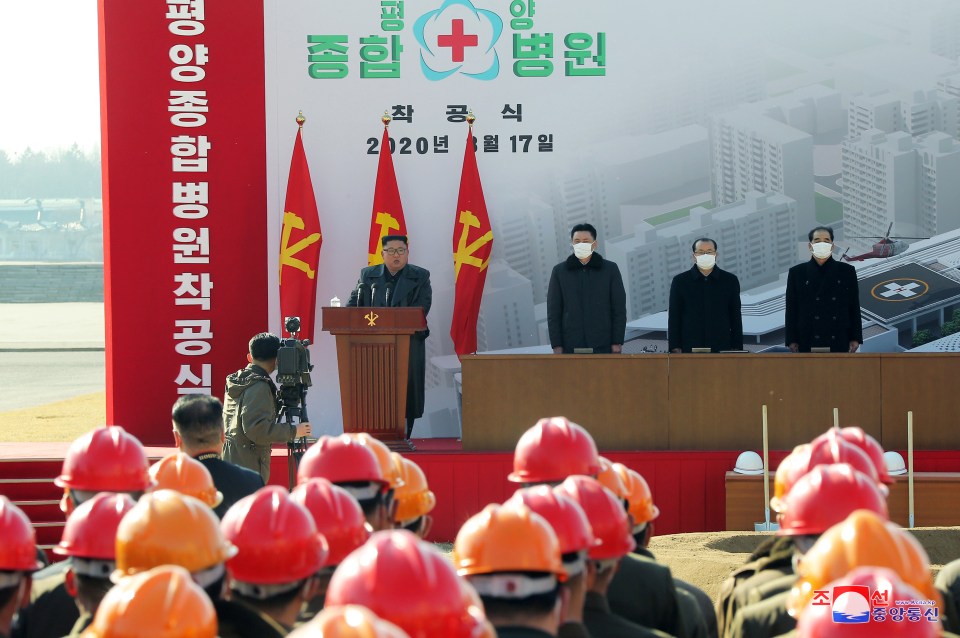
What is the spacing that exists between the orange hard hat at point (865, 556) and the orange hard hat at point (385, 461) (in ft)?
5.24

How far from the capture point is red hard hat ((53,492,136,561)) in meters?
2.97

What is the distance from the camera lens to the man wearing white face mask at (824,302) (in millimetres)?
8422

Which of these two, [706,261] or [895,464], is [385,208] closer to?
[706,261]

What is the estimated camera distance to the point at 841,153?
10.0 metres

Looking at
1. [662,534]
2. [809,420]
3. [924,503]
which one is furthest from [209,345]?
[924,503]

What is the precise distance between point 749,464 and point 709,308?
42.0 inches

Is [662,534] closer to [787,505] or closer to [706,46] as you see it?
[706,46]

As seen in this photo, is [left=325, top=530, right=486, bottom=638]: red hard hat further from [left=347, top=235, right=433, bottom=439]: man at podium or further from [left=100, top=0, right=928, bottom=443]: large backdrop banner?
[left=100, top=0, right=928, bottom=443]: large backdrop banner

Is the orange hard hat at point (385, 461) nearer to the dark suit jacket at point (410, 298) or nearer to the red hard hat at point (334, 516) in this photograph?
the red hard hat at point (334, 516)

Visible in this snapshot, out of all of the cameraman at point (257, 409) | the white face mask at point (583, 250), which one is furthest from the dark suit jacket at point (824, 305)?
the cameraman at point (257, 409)

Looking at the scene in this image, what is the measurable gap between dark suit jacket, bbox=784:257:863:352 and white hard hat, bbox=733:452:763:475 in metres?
0.93

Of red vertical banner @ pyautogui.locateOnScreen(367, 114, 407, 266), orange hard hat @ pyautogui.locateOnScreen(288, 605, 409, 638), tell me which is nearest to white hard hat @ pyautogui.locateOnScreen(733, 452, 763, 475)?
red vertical banner @ pyautogui.locateOnScreen(367, 114, 407, 266)

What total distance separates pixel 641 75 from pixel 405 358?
129 inches

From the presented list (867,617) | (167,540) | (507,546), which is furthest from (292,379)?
(867,617)
